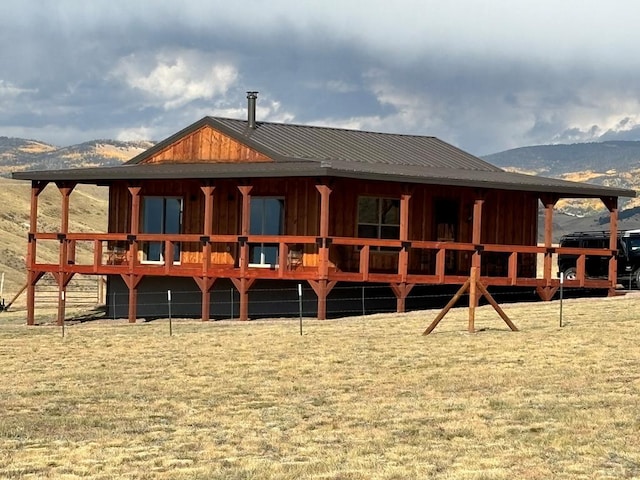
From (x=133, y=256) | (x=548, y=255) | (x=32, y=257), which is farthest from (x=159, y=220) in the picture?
(x=548, y=255)

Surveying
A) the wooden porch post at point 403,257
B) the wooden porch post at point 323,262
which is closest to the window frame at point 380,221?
the wooden porch post at point 403,257

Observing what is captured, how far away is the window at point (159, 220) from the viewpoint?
30984 mm

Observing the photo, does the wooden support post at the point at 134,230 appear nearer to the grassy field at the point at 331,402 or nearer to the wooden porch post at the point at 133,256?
the wooden porch post at the point at 133,256

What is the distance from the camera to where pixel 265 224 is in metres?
29.5

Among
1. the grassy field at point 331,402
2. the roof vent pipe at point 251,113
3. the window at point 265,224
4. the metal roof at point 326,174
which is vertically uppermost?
the roof vent pipe at point 251,113

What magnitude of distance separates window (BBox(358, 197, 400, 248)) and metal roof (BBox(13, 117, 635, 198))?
38.4 inches

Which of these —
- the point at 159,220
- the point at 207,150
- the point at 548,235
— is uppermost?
the point at 207,150

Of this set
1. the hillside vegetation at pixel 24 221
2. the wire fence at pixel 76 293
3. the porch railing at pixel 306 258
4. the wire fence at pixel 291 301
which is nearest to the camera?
the porch railing at pixel 306 258

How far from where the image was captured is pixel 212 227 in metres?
30.3

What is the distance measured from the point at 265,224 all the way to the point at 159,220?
3456 millimetres

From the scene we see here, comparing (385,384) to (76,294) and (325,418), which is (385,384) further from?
(76,294)

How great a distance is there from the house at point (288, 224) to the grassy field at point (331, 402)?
12.4 feet

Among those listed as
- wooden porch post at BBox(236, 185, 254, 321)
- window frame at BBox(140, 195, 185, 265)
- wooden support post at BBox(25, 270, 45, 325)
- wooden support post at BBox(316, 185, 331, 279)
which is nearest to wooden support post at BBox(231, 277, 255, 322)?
wooden porch post at BBox(236, 185, 254, 321)

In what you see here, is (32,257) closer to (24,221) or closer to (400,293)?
(400,293)
